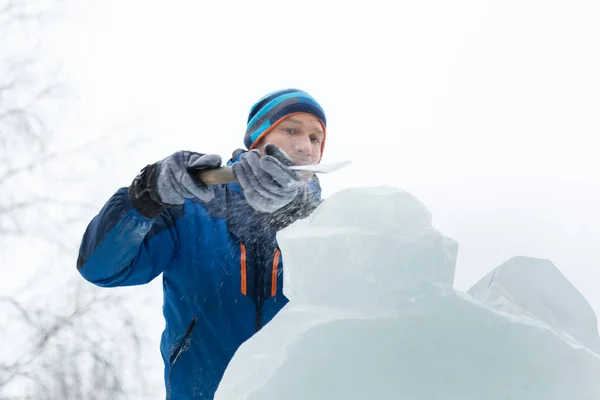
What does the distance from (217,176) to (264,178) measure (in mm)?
119

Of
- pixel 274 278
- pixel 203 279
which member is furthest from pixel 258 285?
pixel 203 279

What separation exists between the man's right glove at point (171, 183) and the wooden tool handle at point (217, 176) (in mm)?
12

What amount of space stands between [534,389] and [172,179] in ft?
3.11

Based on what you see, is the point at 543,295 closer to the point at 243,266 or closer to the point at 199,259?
the point at 243,266

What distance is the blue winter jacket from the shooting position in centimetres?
178

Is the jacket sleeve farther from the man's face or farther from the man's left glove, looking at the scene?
the man's face

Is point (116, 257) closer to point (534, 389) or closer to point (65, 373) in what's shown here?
point (534, 389)

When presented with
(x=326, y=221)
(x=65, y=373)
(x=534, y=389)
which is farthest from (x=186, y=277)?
(x=65, y=373)

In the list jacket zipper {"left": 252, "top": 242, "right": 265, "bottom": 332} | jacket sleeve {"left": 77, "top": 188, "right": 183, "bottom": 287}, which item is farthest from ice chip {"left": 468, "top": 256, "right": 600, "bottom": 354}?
jacket sleeve {"left": 77, "top": 188, "right": 183, "bottom": 287}

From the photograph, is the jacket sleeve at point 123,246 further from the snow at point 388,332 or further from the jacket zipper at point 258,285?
the snow at point 388,332

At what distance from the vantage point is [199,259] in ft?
6.14

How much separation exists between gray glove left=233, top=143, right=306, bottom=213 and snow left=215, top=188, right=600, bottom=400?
412 mm

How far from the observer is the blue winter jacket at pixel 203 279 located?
178cm

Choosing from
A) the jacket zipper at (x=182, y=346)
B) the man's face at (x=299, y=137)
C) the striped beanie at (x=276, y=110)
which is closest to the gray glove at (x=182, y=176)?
the jacket zipper at (x=182, y=346)
